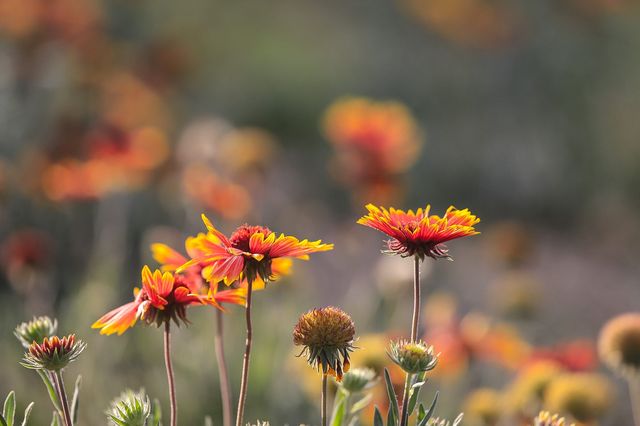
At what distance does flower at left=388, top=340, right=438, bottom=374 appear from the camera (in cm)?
131

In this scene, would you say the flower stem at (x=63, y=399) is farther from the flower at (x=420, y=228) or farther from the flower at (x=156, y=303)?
the flower at (x=420, y=228)

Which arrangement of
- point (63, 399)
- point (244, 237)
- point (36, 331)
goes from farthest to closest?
point (36, 331) → point (244, 237) → point (63, 399)

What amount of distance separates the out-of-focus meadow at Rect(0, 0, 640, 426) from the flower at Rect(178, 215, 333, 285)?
0.82 metres

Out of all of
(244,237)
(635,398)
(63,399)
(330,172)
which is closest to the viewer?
(63,399)

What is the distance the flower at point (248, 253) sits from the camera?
136 cm

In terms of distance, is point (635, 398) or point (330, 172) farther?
point (330, 172)

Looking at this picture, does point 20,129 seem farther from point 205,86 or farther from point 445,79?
point 445,79

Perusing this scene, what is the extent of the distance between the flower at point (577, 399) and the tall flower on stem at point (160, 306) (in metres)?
1.12

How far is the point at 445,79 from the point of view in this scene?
9078 millimetres

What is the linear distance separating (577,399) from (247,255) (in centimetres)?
117

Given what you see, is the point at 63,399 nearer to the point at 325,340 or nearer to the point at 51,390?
the point at 51,390

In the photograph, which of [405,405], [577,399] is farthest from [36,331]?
[577,399]

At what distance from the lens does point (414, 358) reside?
1.32m

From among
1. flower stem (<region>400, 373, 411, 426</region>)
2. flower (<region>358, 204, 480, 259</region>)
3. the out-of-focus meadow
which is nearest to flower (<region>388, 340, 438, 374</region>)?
flower stem (<region>400, 373, 411, 426</region>)
